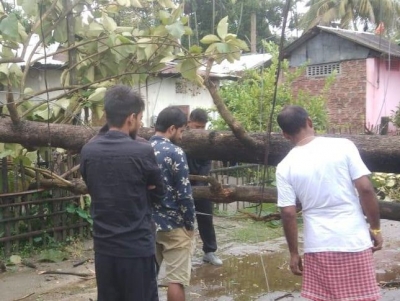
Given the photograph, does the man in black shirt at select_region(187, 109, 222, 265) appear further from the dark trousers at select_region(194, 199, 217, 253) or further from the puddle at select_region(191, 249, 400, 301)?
the puddle at select_region(191, 249, 400, 301)

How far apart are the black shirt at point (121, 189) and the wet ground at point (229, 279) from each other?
5.71 ft

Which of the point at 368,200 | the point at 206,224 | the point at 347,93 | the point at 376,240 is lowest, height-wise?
the point at 206,224

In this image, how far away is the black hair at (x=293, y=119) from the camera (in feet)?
11.0

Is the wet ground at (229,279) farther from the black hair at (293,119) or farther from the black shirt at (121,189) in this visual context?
the black shirt at (121,189)

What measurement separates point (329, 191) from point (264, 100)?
27.4 feet

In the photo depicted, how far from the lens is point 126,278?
10.5 ft

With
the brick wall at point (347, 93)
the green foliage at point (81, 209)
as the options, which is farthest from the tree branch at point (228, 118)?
the brick wall at point (347, 93)

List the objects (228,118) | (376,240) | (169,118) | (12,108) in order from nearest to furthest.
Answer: (376,240) < (169,118) < (228,118) < (12,108)

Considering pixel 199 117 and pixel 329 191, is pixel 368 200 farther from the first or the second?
pixel 199 117

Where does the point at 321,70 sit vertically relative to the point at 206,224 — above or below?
above

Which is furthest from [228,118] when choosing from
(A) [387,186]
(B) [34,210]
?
(A) [387,186]

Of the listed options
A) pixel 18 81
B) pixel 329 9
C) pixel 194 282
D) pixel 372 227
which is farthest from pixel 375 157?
pixel 329 9

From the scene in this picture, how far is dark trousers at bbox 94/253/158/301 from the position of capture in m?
3.20

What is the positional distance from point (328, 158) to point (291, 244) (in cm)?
56
